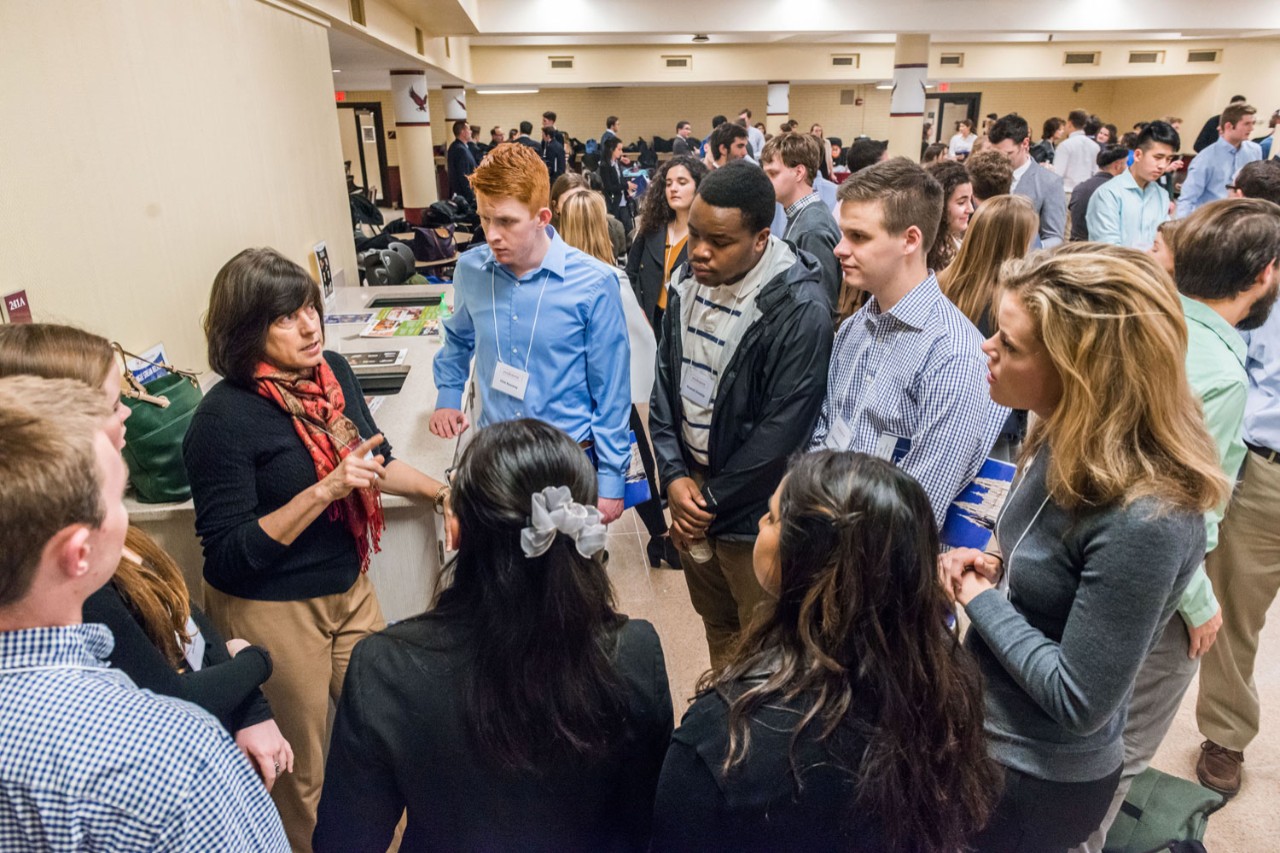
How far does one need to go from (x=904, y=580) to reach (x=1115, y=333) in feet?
1.70

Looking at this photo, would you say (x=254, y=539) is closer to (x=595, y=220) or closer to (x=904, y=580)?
(x=904, y=580)

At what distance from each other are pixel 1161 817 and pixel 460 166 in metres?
10.9

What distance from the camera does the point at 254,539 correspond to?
1.55 m

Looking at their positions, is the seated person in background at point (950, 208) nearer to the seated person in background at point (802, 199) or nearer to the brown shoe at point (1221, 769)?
the seated person in background at point (802, 199)

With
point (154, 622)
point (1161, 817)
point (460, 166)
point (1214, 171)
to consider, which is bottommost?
point (1161, 817)

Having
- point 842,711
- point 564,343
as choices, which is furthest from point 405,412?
point 842,711

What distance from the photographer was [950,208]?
360 centimetres

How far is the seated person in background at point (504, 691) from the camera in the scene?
3.28 ft

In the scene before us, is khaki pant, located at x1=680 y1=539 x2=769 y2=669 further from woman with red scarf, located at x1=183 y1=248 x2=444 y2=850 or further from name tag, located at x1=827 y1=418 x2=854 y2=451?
woman with red scarf, located at x1=183 y1=248 x2=444 y2=850

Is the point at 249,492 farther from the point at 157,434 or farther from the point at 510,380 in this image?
the point at 510,380

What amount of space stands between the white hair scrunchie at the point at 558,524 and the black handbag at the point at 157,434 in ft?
4.38

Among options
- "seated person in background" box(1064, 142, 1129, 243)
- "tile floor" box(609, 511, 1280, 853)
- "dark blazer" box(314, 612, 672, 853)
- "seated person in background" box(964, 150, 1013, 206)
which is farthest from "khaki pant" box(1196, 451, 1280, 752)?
"seated person in background" box(1064, 142, 1129, 243)

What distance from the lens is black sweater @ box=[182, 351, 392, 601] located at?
1545 mm

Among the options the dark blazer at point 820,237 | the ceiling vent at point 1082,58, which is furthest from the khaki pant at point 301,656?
the ceiling vent at point 1082,58
